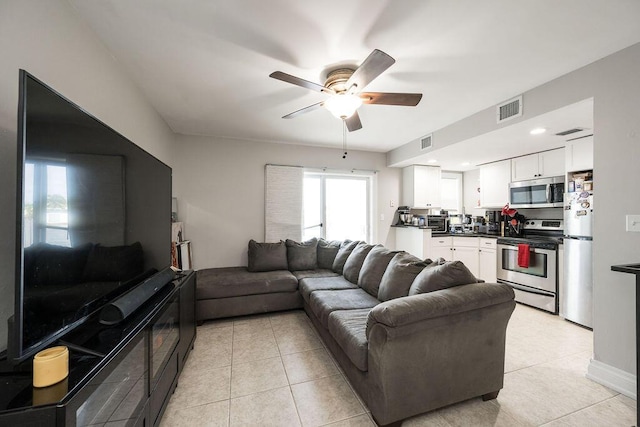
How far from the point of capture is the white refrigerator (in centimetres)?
Answer: 284

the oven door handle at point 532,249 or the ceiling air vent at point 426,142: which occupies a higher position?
the ceiling air vent at point 426,142

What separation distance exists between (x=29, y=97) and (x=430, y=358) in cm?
217

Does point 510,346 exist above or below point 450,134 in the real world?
below

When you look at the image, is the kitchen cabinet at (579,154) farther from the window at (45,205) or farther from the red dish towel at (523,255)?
the window at (45,205)

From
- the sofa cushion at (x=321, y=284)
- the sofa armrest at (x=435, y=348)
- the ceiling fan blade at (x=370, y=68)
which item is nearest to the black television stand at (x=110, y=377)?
the sofa armrest at (x=435, y=348)

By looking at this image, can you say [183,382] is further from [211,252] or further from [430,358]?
[211,252]

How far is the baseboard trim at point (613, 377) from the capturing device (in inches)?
70.6

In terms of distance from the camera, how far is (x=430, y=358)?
152cm

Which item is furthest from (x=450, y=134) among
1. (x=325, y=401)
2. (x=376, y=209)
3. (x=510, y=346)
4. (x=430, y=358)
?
(x=325, y=401)

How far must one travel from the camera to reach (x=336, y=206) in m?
4.75

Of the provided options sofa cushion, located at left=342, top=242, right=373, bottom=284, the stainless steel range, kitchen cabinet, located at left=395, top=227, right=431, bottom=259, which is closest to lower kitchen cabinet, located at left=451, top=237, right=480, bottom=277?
the stainless steel range

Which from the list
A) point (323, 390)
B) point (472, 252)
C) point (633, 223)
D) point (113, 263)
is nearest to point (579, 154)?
point (633, 223)

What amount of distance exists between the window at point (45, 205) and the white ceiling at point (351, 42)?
1.24 m

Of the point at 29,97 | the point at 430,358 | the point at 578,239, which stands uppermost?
the point at 29,97
